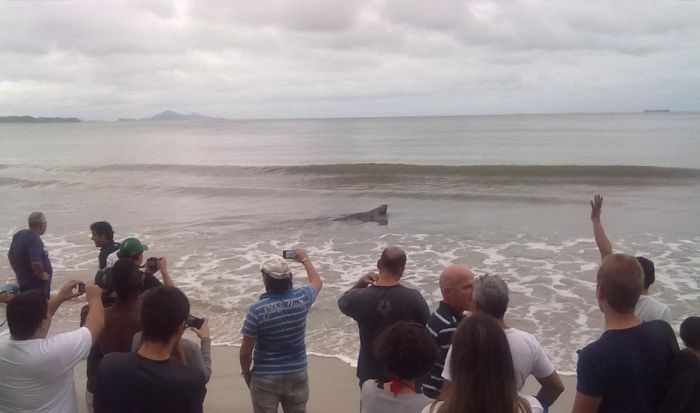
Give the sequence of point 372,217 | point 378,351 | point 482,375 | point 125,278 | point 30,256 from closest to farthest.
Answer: point 482,375 → point 378,351 → point 125,278 → point 30,256 → point 372,217

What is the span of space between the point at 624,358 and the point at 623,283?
0.36 metres

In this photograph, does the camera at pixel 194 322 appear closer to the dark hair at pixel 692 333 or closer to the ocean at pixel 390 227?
the dark hair at pixel 692 333

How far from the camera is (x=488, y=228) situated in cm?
1609

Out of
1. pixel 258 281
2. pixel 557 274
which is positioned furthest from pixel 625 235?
pixel 258 281

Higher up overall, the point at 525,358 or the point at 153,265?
the point at 153,265

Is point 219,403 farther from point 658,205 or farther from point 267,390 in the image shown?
point 658,205

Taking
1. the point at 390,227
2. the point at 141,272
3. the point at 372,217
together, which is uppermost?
the point at 141,272

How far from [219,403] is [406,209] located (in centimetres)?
1499

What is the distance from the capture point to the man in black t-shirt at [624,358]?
295 centimetres

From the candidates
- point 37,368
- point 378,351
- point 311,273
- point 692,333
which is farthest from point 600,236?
point 37,368

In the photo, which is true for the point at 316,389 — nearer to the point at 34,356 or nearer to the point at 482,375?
the point at 34,356

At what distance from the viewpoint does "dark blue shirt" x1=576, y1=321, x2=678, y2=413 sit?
295 centimetres

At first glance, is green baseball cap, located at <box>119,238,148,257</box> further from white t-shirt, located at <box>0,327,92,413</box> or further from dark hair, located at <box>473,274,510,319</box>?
dark hair, located at <box>473,274,510,319</box>

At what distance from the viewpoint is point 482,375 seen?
8.05 feet
